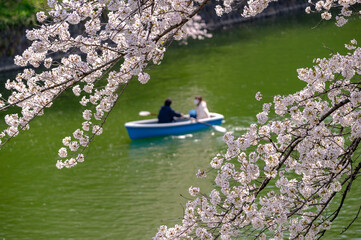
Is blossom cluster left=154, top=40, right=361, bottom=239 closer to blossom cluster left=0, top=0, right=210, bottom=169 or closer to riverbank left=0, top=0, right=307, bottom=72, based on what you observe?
blossom cluster left=0, top=0, right=210, bottom=169

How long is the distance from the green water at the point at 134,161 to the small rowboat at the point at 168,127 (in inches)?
6.7

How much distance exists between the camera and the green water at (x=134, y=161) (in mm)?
8281

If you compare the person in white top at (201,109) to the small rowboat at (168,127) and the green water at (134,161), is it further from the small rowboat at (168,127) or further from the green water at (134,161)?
the green water at (134,161)

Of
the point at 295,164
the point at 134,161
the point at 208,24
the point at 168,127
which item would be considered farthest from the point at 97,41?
the point at 208,24

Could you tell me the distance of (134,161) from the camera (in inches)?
443

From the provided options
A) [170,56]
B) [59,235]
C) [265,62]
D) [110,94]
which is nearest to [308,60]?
[265,62]

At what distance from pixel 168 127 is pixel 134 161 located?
165cm

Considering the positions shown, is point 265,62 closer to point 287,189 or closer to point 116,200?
point 116,200

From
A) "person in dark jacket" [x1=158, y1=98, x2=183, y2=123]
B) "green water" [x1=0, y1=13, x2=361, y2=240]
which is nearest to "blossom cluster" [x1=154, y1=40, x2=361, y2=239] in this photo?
"green water" [x1=0, y1=13, x2=361, y2=240]

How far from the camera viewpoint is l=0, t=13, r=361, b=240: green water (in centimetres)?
828

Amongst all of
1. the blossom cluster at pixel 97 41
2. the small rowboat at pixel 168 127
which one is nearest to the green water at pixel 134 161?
the small rowboat at pixel 168 127

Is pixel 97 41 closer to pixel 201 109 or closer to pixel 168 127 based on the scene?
pixel 168 127

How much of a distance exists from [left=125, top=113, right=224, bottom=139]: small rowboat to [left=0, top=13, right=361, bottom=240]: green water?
169 millimetres

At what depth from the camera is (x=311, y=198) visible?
13.4 feet
